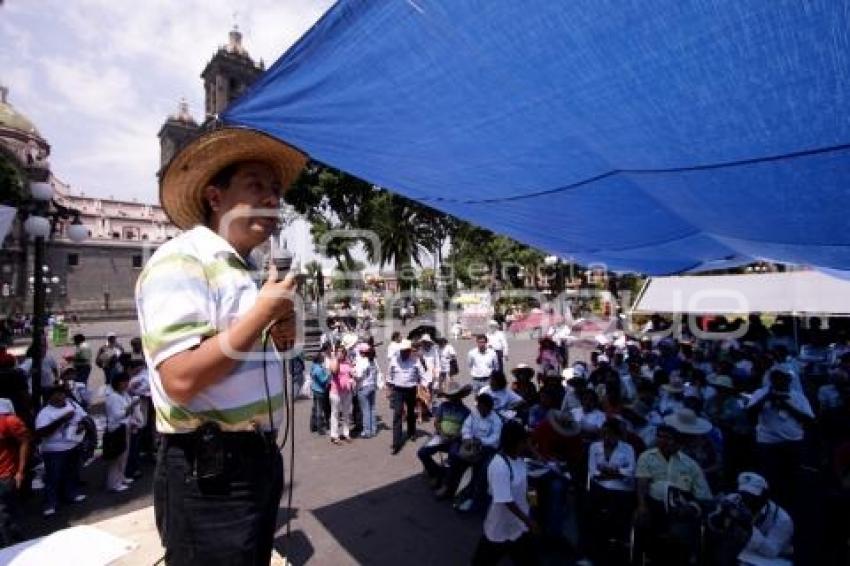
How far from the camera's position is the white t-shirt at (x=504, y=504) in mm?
4051

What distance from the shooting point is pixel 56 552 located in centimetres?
260

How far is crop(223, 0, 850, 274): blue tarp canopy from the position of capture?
185 cm

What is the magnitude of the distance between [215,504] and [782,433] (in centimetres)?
682

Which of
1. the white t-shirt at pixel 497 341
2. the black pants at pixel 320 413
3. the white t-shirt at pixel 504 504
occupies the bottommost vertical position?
the black pants at pixel 320 413

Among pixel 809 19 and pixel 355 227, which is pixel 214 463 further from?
pixel 355 227

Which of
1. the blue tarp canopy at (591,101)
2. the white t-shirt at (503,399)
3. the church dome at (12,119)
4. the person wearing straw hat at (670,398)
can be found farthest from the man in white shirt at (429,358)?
the church dome at (12,119)

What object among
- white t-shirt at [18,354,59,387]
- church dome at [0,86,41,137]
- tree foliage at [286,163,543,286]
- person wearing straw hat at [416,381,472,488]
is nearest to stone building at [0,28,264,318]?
church dome at [0,86,41,137]

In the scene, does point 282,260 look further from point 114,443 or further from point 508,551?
point 114,443

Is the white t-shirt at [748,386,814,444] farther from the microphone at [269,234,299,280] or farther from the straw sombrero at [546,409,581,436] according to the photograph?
the microphone at [269,234,299,280]

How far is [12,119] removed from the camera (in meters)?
49.5

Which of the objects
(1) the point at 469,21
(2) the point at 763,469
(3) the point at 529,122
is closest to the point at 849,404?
(2) the point at 763,469

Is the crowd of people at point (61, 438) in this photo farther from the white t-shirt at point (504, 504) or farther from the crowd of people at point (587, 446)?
the white t-shirt at point (504, 504)

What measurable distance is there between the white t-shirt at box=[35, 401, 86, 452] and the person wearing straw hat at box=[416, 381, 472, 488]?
423 centimetres

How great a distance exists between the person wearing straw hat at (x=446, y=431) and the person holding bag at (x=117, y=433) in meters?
3.98
